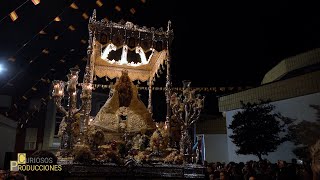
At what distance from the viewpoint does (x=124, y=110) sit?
1023cm

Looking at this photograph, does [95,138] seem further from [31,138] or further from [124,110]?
[31,138]

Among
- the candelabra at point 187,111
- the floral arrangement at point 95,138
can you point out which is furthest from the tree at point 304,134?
the floral arrangement at point 95,138

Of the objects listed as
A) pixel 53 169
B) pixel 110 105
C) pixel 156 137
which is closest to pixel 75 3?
pixel 110 105

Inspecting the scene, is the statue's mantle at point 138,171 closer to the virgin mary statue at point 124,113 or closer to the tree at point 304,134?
the virgin mary statue at point 124,113

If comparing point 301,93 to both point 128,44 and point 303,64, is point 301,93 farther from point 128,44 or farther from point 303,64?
point 128,44

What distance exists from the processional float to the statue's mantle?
24cm

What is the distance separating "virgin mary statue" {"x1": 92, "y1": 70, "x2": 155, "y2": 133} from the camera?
31.7 ft

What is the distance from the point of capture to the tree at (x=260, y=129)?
14578 millimetres

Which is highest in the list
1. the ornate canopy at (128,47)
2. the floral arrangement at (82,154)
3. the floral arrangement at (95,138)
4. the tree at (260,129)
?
the ornate canopy at (128,47)

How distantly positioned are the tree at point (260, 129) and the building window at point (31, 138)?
15.8m

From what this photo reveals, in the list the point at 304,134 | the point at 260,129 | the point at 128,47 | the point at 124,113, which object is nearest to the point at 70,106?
the point at 124,113

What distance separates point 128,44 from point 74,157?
14.1 ft

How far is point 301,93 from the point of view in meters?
14.2

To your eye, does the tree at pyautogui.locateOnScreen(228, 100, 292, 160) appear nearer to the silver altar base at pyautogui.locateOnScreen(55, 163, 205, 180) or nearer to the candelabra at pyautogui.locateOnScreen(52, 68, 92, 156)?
the silver altar base at pyautogui.locateOnScreen(55, 163, 205, 180)
